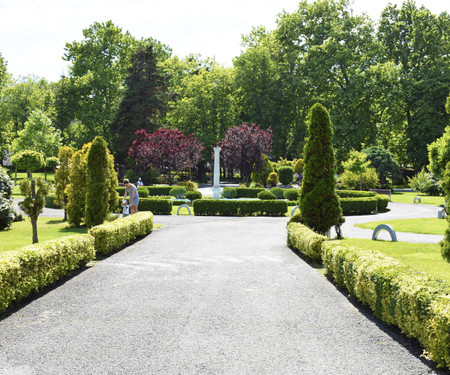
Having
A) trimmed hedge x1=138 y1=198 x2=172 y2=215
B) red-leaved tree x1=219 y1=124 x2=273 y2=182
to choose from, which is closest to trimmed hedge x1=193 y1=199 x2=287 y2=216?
trimmed hedge x1=138 y1=198 x2=172 y2=215

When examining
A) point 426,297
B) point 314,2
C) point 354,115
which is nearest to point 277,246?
point 426,297

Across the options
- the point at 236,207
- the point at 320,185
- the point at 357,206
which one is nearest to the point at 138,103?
the point at 236,207

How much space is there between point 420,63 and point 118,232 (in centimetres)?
4976

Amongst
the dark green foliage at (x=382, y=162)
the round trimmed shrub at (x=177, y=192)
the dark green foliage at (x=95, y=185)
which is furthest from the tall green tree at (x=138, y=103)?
the dark green foliage at (x=95, y=185)

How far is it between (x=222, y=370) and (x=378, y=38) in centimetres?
5375

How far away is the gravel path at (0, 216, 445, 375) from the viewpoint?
15.1 ft

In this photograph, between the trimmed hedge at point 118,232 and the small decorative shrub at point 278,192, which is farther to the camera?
the small decorative shrub at point 278,192

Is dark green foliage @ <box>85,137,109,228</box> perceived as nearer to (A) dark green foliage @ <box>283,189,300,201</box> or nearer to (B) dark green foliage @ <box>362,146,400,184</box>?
(A) dark green foliage @ <box>283,189,300,201</box>

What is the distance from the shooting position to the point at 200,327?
5793 mm

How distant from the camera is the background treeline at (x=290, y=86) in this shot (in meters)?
46.2

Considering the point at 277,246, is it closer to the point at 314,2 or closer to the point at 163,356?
the point at 163,356

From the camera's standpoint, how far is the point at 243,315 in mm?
6336

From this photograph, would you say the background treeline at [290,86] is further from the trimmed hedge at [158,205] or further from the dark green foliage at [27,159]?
the trimmed hedge at [158,205]

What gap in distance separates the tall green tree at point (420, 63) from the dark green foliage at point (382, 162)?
17.4 ft
